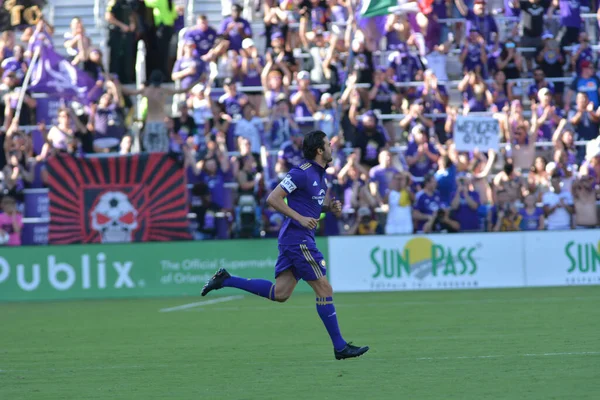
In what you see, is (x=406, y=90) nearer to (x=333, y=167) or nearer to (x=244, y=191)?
(x=333, y=167)

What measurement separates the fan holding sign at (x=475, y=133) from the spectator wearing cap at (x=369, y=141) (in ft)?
4.64

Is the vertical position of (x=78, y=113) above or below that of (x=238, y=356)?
above

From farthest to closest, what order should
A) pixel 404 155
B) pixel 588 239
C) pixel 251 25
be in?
pixel 251 25 < pixel 404 155 < pixel 588 239

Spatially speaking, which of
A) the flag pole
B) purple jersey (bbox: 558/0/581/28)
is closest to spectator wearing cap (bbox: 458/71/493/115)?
purple jersey (bbox: 558/0/581/28)

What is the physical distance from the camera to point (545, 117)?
21.7 m

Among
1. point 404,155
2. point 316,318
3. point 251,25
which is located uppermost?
point 251,25

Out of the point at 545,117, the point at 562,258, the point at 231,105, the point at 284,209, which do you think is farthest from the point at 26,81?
the point at 284,209

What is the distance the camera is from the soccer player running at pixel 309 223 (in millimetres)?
9766

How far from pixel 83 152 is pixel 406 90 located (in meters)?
6.27

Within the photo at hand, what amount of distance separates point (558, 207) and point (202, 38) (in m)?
7.63

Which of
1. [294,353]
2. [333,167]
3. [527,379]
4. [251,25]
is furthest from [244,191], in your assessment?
[527,379]

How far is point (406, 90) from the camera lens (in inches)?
876

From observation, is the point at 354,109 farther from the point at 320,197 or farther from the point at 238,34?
the point at 320,197

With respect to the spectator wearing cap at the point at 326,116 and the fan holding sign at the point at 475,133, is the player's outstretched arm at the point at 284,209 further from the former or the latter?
the spectator wearing cap at the point at 326,116
